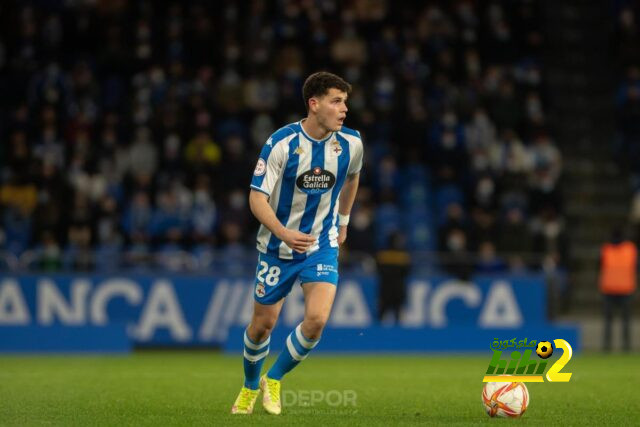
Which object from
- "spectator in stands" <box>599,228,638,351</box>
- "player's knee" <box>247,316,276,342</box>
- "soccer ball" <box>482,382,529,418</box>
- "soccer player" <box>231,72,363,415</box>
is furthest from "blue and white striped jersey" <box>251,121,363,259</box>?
"spectator in stands" <box>599,228,638,351</box>

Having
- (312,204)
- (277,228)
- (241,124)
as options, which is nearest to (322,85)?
(312,204)

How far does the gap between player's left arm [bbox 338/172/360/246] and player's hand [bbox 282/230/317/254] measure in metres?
0.64

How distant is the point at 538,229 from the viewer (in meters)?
20.5

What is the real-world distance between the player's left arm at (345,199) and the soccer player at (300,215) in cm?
18

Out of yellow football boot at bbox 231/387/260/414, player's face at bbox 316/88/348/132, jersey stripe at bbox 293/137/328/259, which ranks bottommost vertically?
yellow football boot at bbox 231/387/260/414

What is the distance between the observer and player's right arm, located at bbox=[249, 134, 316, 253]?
836 centimetres

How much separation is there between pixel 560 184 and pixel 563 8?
16.3ft

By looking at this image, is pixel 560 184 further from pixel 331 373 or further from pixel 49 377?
pixel 49 377

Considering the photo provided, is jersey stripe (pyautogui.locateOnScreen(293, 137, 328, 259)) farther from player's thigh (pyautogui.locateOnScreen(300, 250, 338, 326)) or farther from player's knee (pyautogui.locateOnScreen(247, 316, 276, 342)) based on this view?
player's knee (pyautogui.locateOnScreen(247, 316, 276, 342))

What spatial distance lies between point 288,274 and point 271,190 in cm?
60

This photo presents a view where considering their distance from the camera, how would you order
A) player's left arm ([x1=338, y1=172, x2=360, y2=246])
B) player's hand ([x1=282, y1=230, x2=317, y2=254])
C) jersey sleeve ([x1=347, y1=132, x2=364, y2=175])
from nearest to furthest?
player's hand ([x1=282, y1=230, x2=317, y2=254]) < jersey sleeve ([x1=347, y1=132, x2=364, y2=175]) < player's left arm ([x1=338, y1=172, x2=360, y2=246])

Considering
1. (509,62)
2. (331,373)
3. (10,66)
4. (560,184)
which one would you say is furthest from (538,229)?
(10,66)

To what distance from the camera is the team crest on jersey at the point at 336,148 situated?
8.79 metres

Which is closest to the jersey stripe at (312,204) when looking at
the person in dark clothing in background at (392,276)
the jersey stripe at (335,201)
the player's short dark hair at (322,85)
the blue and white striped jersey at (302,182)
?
the blue and white striped jersey at (302,182)
